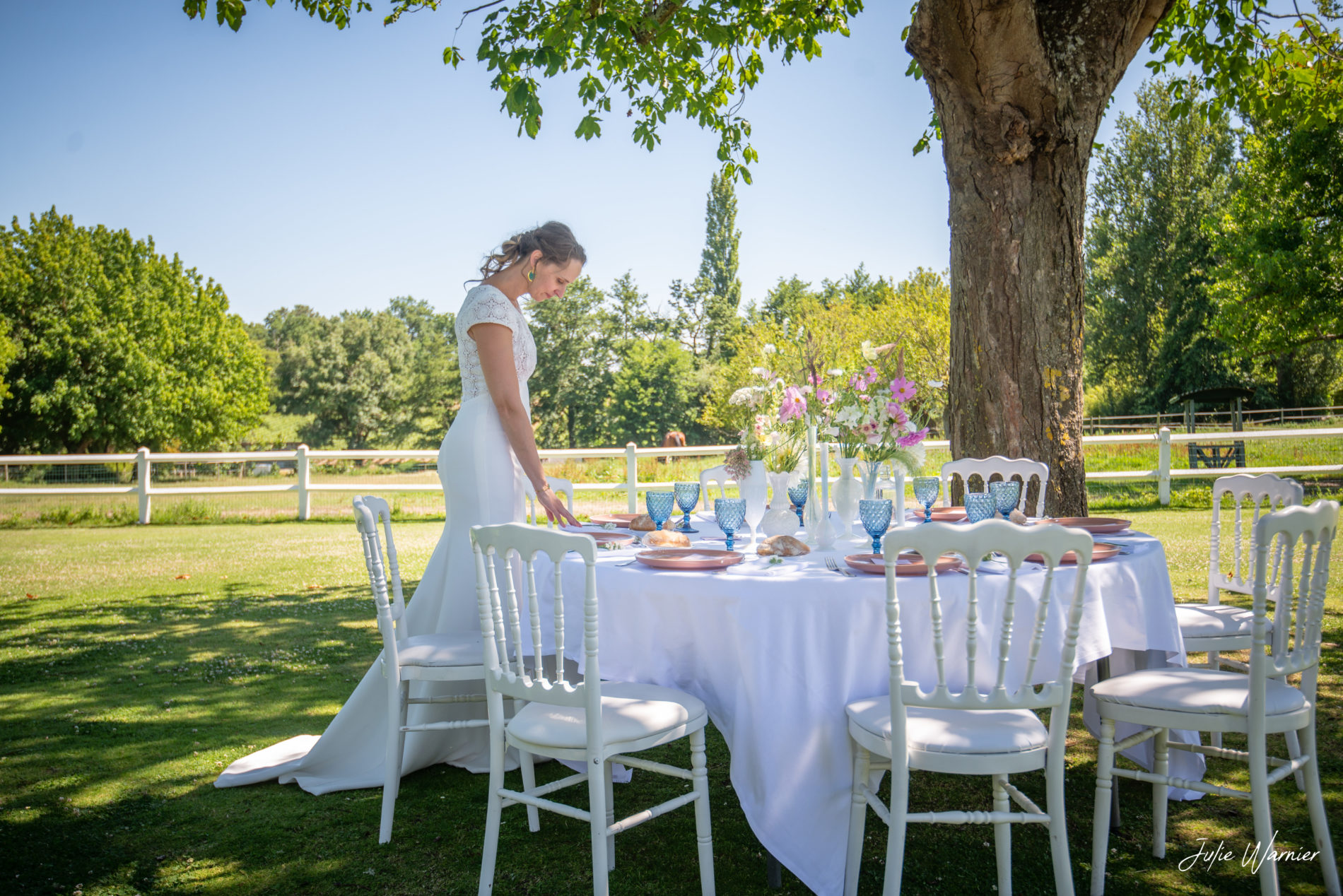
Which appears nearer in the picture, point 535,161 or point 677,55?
point 677,55

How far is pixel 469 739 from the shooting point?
135 inches

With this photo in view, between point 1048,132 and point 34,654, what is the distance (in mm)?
7016

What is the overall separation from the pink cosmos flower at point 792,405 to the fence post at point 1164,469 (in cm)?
973

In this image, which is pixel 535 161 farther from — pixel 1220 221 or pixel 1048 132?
pixel 1220 221

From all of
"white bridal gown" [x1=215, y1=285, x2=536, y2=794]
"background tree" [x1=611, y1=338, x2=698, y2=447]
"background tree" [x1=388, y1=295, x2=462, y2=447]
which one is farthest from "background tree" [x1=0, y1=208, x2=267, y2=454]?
"white bridal gown" [x1=215, y1=285, x2=536, y2=794]

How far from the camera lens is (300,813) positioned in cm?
298

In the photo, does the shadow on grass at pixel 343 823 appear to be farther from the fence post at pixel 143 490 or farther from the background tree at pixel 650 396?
the background tree at pixel 650 396

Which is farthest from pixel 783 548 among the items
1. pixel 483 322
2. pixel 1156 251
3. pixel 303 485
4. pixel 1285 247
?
pixel 1156 251

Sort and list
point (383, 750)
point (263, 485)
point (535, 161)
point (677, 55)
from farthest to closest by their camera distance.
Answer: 1. point (263, 485)
2. point (535, 161)
3. point (677, 55)
4. point (383, 750)

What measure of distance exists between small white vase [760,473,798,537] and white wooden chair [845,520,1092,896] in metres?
1.04

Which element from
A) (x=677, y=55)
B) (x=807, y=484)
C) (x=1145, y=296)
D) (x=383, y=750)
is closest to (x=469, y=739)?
(x=383, y=750)

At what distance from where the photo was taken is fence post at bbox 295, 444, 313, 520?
467 inches

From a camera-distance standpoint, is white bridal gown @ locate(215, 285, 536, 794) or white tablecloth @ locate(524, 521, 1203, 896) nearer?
white tablecloth @ locate(524, 521, 1203, 896)

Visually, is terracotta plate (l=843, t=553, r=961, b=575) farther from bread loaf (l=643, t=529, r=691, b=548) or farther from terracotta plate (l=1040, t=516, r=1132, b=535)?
terracotta plate (l=1040, t=516, r=1132, b=535)
